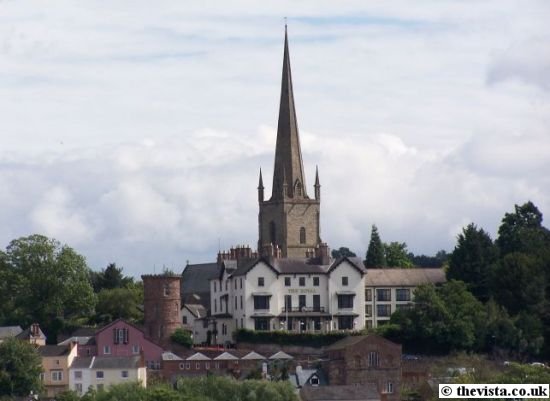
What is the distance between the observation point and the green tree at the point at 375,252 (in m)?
152

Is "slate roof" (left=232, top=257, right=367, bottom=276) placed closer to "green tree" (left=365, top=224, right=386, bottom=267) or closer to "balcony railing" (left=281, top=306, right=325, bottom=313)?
"balcony railing" (left=281, top=306, right=325, bottom=313)

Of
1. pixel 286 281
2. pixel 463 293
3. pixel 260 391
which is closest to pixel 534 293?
pixel 463 293

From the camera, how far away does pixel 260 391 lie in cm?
10838

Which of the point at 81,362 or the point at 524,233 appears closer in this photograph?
the point at 81,362

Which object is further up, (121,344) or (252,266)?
(252,266)

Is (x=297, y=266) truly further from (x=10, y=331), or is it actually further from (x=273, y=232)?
(x=10, y=331)

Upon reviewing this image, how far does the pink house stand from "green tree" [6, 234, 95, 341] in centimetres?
718

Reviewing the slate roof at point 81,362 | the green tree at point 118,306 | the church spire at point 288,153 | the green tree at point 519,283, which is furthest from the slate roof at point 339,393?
the church spire at point 288,153

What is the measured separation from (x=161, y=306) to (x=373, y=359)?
14.3 m

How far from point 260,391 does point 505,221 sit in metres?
36.5

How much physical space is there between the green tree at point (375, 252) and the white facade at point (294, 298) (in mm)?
21490

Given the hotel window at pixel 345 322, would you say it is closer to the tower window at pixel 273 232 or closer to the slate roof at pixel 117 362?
the slate roof at pixel 117 362

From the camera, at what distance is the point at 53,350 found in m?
120

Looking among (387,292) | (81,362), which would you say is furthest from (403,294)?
(81,362)
